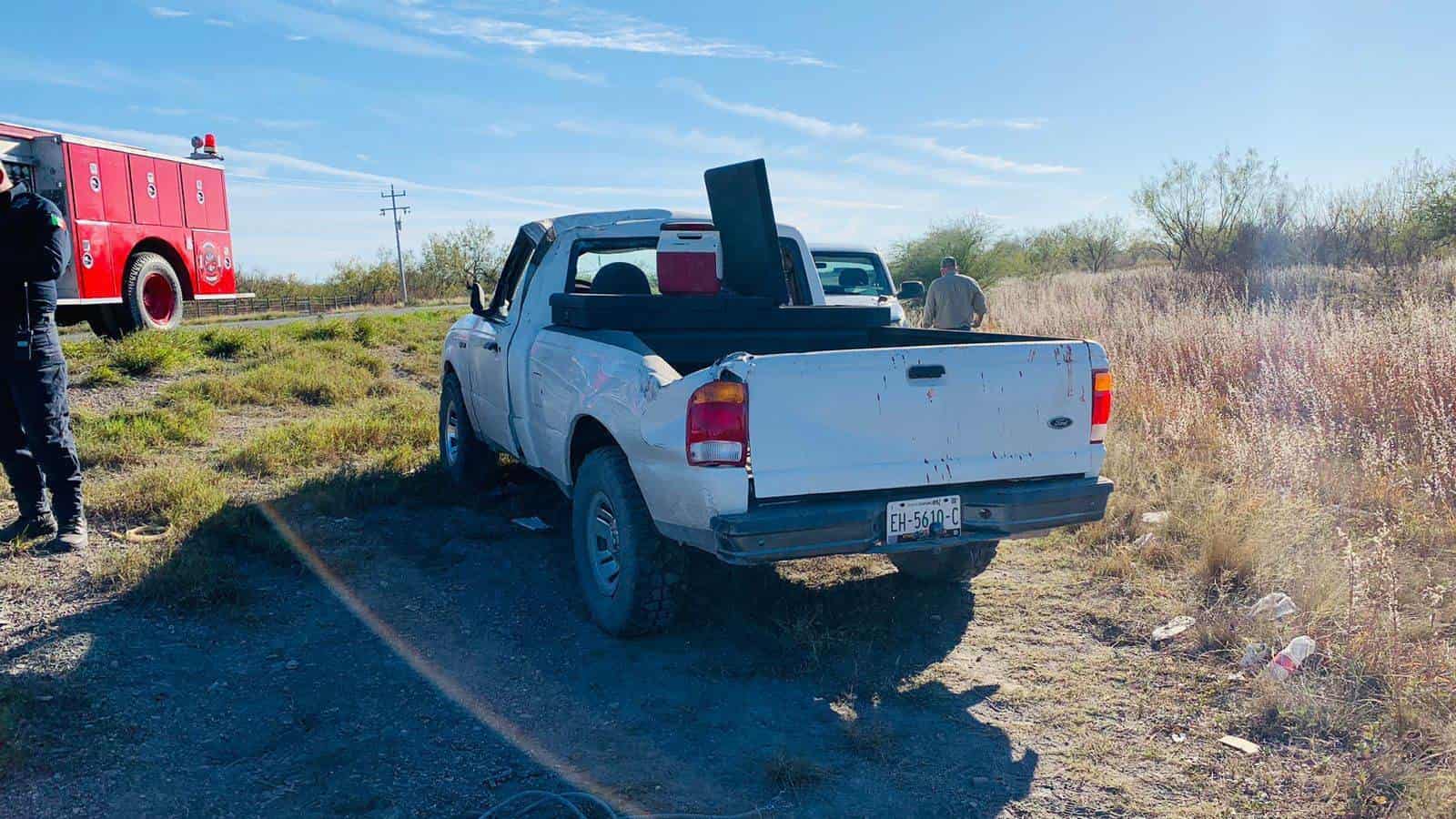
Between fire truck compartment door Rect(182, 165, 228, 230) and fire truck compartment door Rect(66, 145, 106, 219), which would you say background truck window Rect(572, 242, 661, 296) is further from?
fire truck compartment door Rect(182, 165, 228, 230)

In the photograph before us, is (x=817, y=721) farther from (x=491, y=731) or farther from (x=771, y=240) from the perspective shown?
(x=771, y=240)

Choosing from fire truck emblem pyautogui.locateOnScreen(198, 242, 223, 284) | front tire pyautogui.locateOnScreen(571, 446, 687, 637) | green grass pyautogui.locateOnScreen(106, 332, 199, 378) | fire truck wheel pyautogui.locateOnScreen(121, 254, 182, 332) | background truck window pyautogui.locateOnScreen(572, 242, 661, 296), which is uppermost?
fire truck emblem pyautogui.locateOnScreen(198, 242, 223, 284)

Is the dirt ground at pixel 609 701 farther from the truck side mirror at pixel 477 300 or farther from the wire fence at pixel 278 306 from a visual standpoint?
the wire fence at pixel 278 306

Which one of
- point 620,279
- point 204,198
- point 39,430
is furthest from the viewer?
point 204,198

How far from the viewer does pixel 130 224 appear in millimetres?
13391

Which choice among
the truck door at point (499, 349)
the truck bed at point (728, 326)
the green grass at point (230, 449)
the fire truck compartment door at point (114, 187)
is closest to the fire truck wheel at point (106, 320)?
the green grass at point (230, 449)

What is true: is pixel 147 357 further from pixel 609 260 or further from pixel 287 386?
pixel 609 260

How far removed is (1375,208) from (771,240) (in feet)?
65.3

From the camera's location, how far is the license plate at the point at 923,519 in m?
3.80

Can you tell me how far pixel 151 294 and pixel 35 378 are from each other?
10.6 meters

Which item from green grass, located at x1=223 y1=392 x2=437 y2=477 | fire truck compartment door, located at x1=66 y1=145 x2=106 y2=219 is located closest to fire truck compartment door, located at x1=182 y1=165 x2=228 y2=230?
fire truck compartment door, located at x1=66 y1=145 x2=106 y2=219

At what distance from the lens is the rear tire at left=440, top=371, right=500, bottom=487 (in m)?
6.98

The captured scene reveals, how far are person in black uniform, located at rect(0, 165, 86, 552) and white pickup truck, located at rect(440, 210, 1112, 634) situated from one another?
247 cm

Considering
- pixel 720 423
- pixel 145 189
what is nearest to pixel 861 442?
pixel 720 423
